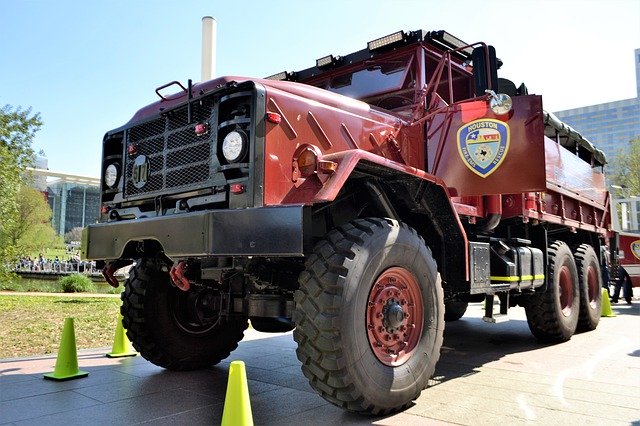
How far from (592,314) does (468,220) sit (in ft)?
13.4

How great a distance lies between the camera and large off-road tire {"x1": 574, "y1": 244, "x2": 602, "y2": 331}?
8055 mm

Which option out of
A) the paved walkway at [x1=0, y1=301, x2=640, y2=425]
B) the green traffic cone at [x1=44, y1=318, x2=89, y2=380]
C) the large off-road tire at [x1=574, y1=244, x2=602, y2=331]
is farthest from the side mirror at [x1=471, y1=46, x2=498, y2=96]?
the large off-road tire at [x1=574, y1=244, x2=602, y2=331]

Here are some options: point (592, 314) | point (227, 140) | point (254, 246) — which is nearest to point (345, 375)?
point (254, 246)

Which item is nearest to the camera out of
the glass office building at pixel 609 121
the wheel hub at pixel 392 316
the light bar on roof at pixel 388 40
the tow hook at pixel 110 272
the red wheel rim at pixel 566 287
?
the wheel hub at pixel 392 316

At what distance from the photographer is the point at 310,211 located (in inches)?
148

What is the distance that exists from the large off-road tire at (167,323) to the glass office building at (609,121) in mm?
104524

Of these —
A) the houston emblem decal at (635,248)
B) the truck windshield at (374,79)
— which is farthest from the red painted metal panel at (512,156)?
the houston emblem decal at (635,248)

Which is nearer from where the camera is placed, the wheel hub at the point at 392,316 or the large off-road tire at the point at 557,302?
the wheel hub at the point at 392,316

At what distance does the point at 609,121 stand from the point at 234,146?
116200mm

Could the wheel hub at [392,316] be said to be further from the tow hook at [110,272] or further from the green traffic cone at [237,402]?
the tow hook at [110,272]

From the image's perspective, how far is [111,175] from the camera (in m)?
4.90

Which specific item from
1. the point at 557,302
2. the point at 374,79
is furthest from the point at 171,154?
the point at 557,302

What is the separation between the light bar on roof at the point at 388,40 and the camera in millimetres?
5451

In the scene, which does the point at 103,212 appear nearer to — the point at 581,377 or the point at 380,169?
the point at 380,169
